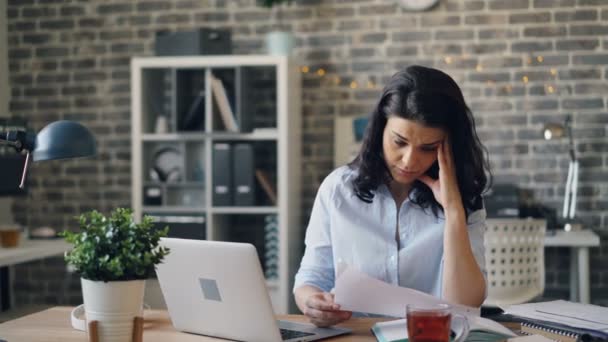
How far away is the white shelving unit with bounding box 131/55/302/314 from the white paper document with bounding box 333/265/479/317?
2372 millimetres

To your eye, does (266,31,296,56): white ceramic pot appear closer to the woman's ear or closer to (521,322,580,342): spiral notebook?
the woman's ear

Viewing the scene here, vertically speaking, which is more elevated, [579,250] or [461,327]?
[461,327]

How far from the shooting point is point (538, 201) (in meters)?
4.27

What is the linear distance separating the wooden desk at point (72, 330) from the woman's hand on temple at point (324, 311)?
41 millimetres

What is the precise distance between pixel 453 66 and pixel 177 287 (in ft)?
9.38

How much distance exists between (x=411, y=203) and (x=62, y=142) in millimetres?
1026

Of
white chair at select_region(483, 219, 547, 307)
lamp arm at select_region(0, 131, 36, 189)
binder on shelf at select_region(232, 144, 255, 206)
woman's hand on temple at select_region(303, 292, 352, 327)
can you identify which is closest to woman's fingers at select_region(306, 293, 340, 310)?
woman's hand on temple at select_region(303, 292, 352, 327)

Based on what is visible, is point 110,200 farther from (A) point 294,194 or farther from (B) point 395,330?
(B) point 395,330

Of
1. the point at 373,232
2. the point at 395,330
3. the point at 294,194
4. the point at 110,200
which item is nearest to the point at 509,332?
the point at 395,330

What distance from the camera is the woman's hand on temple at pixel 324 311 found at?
1816 millimetres

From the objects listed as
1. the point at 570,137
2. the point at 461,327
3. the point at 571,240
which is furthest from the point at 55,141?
the point at 570,137

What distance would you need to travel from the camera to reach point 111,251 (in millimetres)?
1539

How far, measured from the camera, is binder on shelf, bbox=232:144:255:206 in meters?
4.16

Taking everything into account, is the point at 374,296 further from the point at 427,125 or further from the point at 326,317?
the point at 427,125
